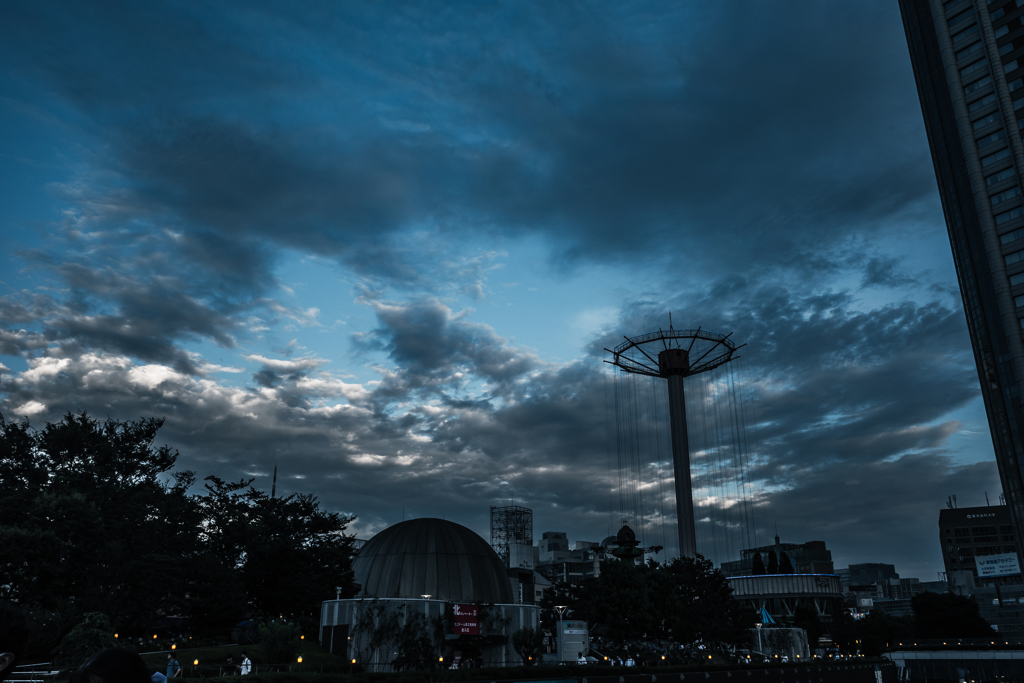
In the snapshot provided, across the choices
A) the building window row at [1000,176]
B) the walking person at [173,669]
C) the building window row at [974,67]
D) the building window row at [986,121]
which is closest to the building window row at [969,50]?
the building window row at [974,67]

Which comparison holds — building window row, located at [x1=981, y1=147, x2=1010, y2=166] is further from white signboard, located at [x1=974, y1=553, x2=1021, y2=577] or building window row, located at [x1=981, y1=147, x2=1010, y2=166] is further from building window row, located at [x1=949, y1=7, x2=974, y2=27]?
white signboard, located at [x1=974, y1=553, x2=1021, y2=577]

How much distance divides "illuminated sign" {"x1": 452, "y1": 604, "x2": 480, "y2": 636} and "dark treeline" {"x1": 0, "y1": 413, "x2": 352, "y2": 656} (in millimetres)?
9813

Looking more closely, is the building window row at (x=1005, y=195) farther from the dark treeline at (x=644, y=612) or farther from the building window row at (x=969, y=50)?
the dark treeline at (x=644, y=612)

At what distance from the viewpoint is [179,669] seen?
30250mm

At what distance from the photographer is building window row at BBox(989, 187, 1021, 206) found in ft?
262

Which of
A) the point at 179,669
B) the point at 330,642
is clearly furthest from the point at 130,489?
the point at 179,669

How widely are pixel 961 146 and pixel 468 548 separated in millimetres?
80697

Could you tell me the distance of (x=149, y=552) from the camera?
152ft

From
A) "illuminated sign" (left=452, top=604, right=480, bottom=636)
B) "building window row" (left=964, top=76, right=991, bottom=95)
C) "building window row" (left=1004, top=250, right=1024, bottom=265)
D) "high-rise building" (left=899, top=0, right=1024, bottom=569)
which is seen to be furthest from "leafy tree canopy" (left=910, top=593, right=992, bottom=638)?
"illuminated sign" (left=452, top=604, right=480, bottom=636)

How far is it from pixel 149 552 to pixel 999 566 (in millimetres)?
168061

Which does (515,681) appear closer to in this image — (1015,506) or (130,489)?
(130,489)

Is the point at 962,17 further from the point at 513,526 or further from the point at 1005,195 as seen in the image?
the point at 513,526

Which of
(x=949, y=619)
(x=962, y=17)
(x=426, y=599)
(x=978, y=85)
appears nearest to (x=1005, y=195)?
(x=978, y=85)

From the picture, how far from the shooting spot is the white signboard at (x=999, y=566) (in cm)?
14200
